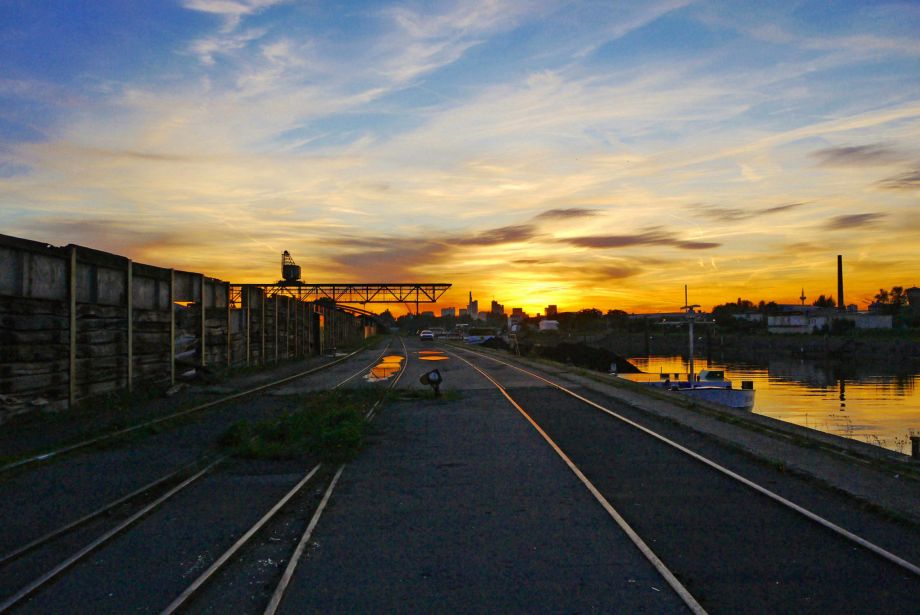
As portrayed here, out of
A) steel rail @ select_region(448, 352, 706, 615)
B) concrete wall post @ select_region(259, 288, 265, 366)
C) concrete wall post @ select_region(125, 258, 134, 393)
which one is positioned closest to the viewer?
steel rail @ select_region(448, 352, 706, 615)

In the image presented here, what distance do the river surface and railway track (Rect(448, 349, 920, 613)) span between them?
13998mm

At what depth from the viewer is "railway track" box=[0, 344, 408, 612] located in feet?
20.0

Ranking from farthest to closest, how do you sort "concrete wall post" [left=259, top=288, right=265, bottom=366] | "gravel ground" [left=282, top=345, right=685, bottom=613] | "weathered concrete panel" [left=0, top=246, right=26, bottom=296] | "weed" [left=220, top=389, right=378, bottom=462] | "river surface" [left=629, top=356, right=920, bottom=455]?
1. "concrete wall post" [left=259, top=288, right=265, bottom=366]
2. "river surface" [left=629, top=356, right=920, bottom=455]
3. "weathered concrete panel" [left=0, top=246, right=26, bottom=296]
4. "weed" [left=220, top=389, right=378, bottom=462]
5. "gravel ground" [left=282, top=345, right=685, bottom=613]

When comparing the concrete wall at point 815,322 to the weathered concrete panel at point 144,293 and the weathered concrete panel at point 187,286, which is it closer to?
the weathered concrete panel at point 187,286

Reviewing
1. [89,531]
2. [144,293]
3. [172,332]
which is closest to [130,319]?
[144,293]

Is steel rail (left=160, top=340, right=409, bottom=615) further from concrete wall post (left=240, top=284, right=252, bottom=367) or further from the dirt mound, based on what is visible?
the dirt mound

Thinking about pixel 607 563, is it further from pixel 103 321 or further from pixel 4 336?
pixel 103 321

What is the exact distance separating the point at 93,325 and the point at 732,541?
17.0 metres

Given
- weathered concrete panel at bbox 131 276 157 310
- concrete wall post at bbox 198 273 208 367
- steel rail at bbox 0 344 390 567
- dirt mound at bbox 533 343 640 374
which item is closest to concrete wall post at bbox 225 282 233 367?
concrete wall post at bbox 198 273 208 367

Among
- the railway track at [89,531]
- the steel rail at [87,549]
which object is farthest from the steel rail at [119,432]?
the steel rail at [87,549]

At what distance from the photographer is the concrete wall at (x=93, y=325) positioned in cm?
1474

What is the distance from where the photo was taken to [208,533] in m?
7.45

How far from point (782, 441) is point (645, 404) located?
7.30 meters

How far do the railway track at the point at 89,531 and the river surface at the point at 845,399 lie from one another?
2034cm
